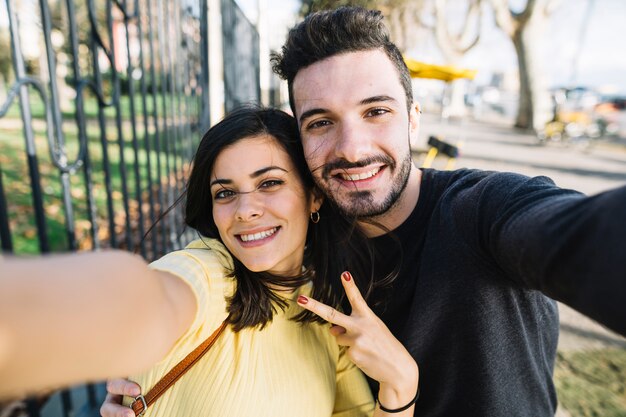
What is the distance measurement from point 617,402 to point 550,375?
4.46 ft

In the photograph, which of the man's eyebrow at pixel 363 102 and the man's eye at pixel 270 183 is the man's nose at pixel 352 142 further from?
the man's eye at pixel 270 183

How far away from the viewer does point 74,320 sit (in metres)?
0.59

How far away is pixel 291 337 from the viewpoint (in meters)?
1.48

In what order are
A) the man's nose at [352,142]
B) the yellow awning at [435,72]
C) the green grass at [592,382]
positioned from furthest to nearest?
the yellow awning at [435,72], the green grass at [592,382], the man's nose at [352,142]

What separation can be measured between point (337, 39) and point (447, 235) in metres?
0.98

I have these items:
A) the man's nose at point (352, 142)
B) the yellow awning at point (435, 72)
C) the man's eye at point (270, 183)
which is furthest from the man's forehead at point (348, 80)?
the yellow awning at point (435, 72)

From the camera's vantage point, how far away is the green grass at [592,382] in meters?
2.56

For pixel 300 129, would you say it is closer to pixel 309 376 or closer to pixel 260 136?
pixel 260 136

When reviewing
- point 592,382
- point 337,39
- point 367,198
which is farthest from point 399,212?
point 592,382

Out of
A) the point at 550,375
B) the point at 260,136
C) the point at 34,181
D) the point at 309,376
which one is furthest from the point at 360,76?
the point at 550,375

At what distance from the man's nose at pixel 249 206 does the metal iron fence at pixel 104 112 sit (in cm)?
73

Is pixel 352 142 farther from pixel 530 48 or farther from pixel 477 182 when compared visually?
pixel 530 48

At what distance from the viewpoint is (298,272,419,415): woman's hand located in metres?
1.33

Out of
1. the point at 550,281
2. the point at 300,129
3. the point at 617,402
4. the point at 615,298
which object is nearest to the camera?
the point at 615,298
